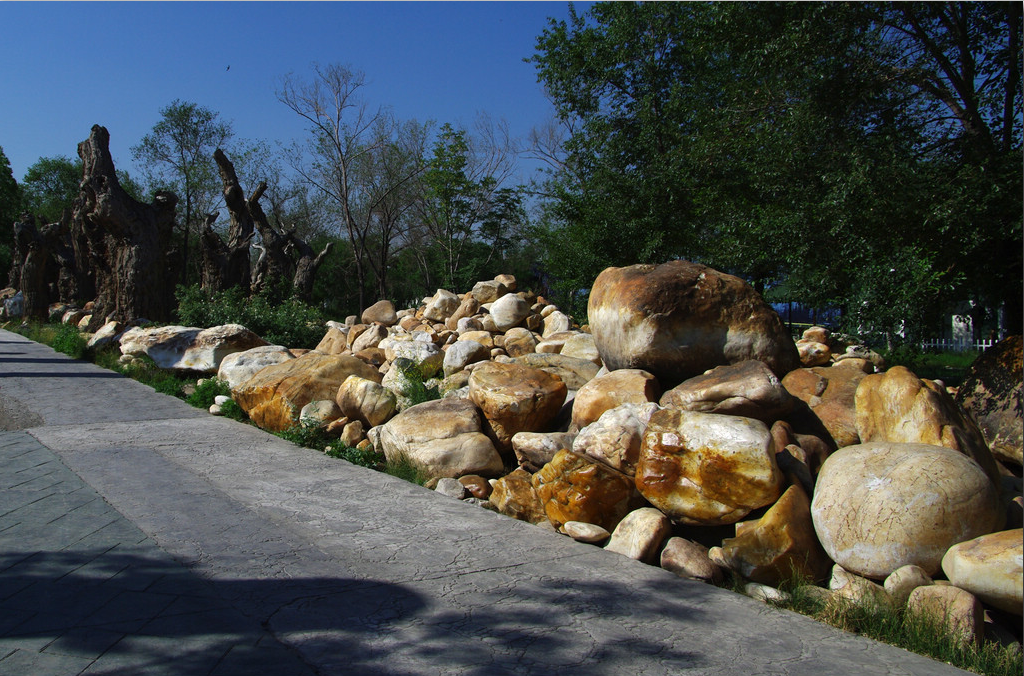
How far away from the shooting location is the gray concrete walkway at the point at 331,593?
122 inches

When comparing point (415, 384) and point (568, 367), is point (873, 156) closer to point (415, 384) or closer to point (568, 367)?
point (568, 367)

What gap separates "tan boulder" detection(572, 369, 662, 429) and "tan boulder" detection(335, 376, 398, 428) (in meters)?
2.08

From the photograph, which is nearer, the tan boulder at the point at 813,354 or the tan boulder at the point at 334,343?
the tan boulder at the point at 813,354

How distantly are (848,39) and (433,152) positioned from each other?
21501 millimetres

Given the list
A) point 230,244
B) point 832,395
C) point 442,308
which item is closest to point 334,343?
point 442,308

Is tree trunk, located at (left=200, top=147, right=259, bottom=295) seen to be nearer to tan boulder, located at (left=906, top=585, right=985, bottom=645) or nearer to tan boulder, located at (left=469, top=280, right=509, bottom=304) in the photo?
tan boulder, located at (left=469, top=280, right=509, bottom=304)

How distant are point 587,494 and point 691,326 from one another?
83.0 inches

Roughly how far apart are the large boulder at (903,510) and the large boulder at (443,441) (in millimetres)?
2808

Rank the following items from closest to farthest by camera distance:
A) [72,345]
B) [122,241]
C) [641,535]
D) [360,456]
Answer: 1. [641,535]
2. [360,456]
3. [72,345]
4. [122,241]

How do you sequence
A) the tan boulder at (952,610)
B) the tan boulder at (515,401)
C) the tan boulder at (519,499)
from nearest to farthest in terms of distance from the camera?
the tan boulder at (952,610) < the tan boulder at (519,499) < the tan boulder at (515,401)

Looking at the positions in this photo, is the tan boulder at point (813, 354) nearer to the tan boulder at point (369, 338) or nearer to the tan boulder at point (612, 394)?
the tan boulder at point (612, 394)

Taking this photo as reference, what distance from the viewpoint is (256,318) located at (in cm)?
1409

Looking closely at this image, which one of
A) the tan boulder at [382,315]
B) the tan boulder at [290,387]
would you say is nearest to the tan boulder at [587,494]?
the tan boulder at [290,387]

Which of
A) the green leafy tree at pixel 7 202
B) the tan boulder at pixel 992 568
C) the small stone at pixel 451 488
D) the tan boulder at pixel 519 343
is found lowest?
the small stone at pixel 451 488
